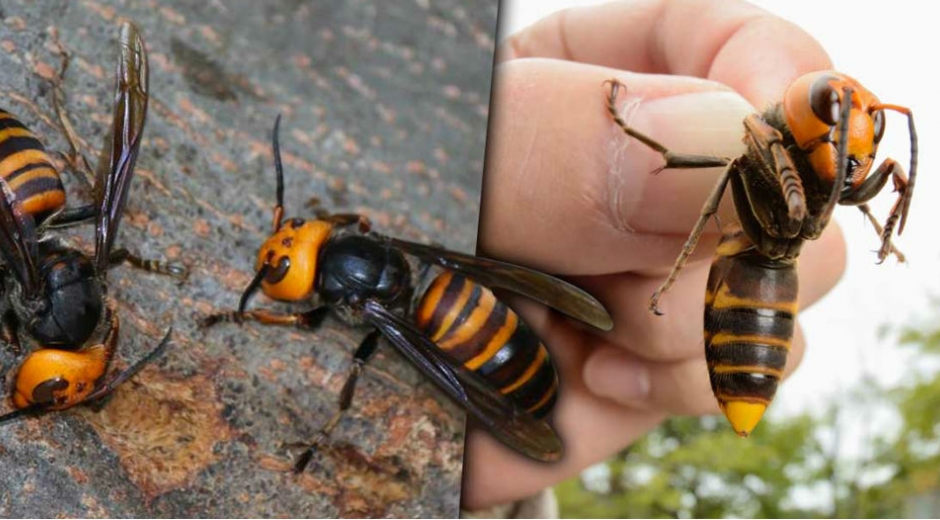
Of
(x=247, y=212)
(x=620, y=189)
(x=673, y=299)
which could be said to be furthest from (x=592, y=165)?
(x=673, y=299)

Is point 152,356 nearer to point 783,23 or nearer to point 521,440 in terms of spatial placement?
point 521,440

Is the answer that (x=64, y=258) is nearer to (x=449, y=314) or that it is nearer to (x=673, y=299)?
(x=449, y=314)

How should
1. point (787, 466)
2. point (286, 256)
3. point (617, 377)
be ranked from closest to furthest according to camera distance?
point (286, 256), point (617, 377), point (787, 466)

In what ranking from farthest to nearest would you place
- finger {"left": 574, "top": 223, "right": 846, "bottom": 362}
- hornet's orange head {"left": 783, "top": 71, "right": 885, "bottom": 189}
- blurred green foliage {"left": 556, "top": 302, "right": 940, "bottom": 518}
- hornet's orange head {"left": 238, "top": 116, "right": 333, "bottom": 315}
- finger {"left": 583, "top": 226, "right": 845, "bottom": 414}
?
blurred green foliage {"left": 556, "top": 302, "right": 940, "bottom": 518} → finger {"left": 583, "top": 226, "right": 845, "bottom": 414} → finger {"left": 574, "top": 223, "right": 846, "bottom": 362} → hornet's orange head {"left": 238, "top": 116, "right": 333, "bottom": 315} → hornet's orange head {"left": 783, "top": 71, "right": 885, "bottom": 189}

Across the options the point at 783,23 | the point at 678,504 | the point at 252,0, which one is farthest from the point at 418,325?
the point at 678,504

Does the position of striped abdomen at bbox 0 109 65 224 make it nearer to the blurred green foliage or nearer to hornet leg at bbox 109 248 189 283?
hornet leg at bbox 109 248 189 283

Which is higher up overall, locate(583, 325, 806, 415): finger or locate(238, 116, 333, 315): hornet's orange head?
locate(238, 116, 333, 315): hornet's orange head

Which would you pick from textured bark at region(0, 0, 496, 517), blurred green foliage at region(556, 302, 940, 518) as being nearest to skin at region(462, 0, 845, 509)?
textured bark at region(0, 0, 496, 517)
